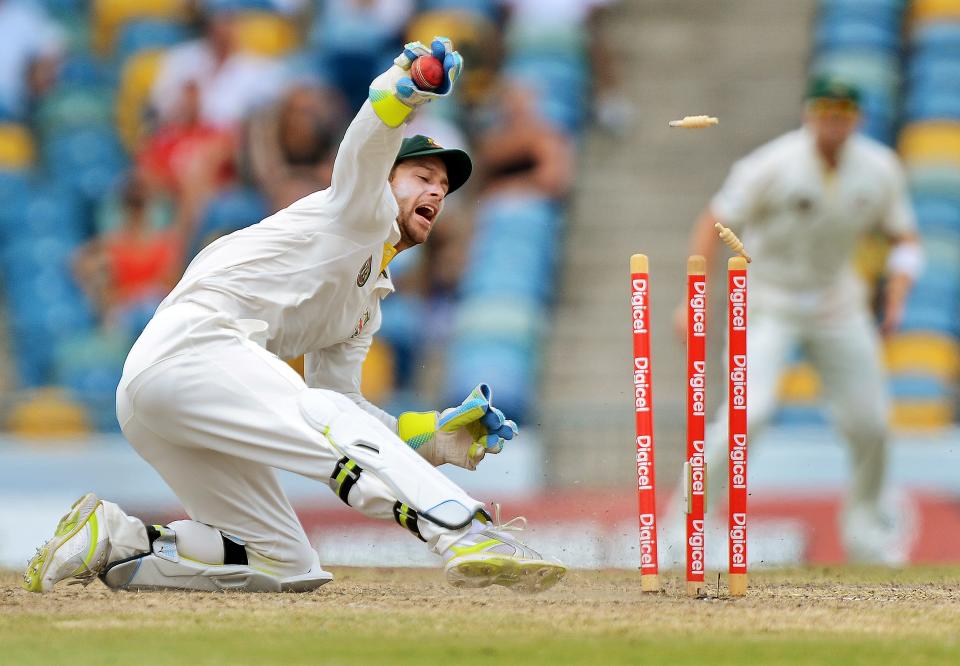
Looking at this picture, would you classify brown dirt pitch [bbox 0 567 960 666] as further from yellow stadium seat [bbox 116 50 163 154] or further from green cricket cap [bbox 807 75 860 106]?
yellow stadium seat [bbox 116 50 163 154]

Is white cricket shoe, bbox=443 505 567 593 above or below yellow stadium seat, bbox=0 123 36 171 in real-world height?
below

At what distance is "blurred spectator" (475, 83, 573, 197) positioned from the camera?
11.8 metres

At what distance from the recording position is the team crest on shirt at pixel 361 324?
5.43 meters

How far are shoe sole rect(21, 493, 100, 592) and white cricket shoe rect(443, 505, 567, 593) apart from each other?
1.23 m

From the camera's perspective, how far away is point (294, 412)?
490 centimetres

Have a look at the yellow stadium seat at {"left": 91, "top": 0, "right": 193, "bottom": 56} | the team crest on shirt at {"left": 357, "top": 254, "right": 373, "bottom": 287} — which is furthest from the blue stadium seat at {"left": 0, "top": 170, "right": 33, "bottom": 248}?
the team crest on shirt at {"left": 357, "top": 254, "right": 373, "bottom": 287}

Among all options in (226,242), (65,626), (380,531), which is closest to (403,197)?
(226,242)

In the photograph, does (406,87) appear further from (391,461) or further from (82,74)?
(82,74)

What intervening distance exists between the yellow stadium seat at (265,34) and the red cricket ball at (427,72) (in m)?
8.30

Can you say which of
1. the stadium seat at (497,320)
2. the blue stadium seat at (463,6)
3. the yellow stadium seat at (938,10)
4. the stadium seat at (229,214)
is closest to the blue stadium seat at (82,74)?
the stadium seat at (229,214)

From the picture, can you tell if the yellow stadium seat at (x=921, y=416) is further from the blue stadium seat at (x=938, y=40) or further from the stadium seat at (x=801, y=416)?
the blue stadium seat at (x=938, y=40)

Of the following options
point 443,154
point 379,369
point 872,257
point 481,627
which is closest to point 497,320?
point 379,369

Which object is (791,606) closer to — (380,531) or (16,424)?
(380,531)

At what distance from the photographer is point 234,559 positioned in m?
5.38
